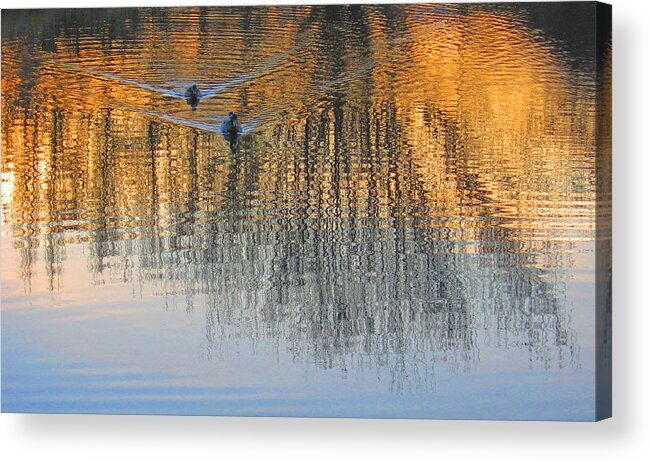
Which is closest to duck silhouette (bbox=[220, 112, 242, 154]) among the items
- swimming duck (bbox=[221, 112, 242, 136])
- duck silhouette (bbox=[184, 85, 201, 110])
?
swimming duck (bbox=[221, 112, 242, 136])

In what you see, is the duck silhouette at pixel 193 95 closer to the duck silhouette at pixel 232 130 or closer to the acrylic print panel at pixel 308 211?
the acrylic print panel at pixel 308 211

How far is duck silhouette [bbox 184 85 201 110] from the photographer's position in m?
8.20

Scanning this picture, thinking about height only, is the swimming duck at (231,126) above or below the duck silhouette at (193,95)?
below

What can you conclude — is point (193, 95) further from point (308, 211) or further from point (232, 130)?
point (308, 211)

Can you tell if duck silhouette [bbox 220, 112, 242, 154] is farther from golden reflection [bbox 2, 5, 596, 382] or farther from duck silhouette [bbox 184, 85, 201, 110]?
duck silhouette [bbox 184, 85, 201, 110]

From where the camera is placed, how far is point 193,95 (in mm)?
8203

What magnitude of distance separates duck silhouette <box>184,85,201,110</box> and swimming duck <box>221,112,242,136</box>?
174 mm

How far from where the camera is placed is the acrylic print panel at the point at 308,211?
26.1 ft

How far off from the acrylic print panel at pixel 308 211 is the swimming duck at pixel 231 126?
0.14 feet

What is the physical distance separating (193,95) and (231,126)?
245 millimetres

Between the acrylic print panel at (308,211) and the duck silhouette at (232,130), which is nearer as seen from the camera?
the acrylic print panel at (308,211)

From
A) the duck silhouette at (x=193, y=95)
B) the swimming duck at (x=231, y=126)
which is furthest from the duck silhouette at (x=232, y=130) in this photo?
the duck silhouette at (x=193, y=95)

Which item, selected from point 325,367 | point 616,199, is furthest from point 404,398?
point 616,199

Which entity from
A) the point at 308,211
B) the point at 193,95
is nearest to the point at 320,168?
the point at 308,211
